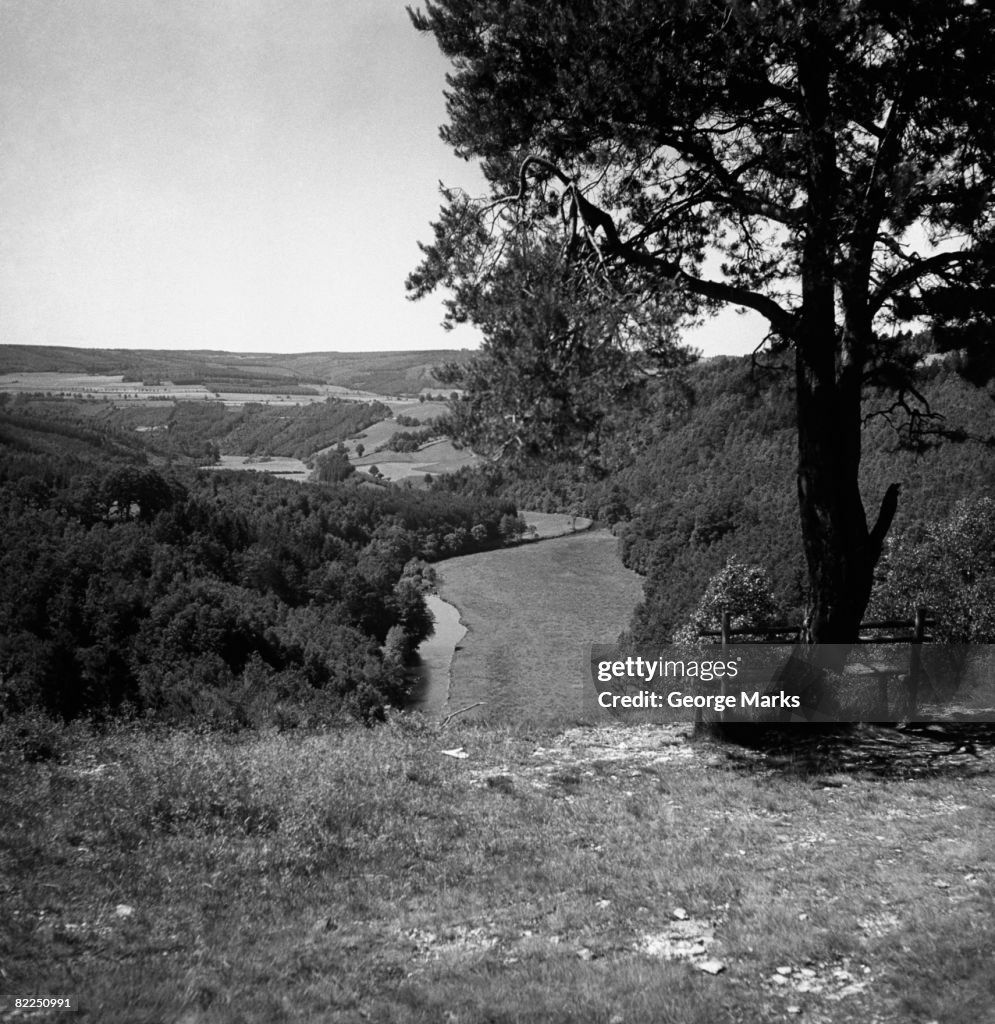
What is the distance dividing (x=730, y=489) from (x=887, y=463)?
22.9 metres

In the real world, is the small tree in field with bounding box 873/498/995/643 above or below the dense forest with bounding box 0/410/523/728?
above

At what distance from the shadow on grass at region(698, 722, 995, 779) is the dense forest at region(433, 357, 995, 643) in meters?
3.42

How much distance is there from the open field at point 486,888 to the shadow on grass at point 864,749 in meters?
0.14

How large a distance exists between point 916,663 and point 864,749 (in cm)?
221

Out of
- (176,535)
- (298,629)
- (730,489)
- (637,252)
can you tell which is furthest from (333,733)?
(730,489)

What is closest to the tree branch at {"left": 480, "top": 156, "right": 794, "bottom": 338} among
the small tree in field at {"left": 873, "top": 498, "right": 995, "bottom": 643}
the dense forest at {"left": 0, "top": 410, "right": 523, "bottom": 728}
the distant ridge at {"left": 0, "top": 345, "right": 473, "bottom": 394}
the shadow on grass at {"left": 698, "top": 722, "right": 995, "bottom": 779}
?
the shadow on grass at {"left": 698, "top": 722, "right": 995, "bottom": 779}

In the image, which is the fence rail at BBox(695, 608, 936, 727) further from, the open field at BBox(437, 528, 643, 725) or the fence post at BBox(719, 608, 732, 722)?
the open field at BBox(437, 528, 643, 725)

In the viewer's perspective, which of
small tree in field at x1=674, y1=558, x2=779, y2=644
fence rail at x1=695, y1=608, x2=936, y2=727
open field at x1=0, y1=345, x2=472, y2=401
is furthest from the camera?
open field at x1=0, y1=345, x2=472, y2=401

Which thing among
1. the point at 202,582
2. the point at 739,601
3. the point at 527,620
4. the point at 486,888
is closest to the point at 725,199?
the point at 486,888

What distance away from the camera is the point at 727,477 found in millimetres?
68812

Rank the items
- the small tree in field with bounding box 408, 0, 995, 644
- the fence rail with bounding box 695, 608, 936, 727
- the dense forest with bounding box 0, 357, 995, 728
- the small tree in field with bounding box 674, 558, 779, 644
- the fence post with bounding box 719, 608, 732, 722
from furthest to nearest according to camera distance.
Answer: the small tree in field with bounding box 674, 558, 779, 644
the dense forest with bounding box 0, 357, 995, 728
the fence rail with bounding box 695, 608, 936, 727
the fence post with bounding box 719, 608, 732, 722
the small tree in field with bounding box 408, 0, 995, 644

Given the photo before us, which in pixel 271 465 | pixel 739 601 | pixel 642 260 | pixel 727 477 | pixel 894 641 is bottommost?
pixel 739 601

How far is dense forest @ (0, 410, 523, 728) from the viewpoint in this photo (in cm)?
2528

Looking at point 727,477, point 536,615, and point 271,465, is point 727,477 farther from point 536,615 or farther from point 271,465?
point 271,465
